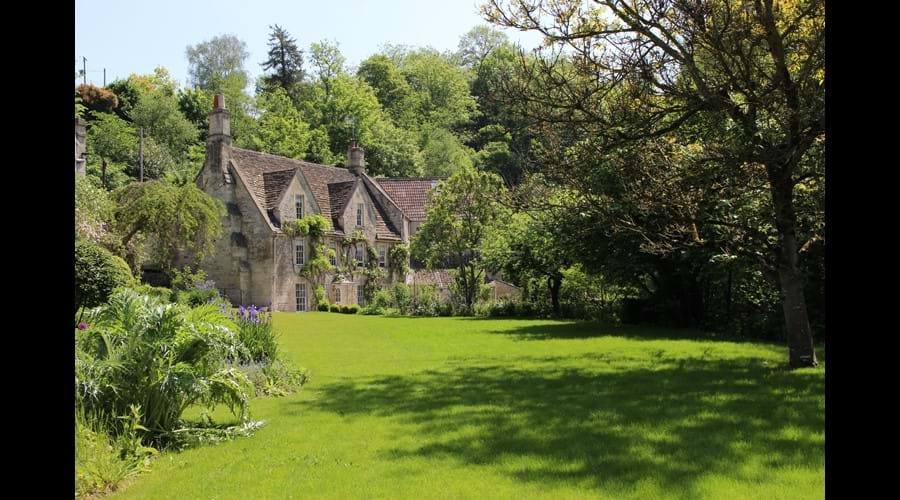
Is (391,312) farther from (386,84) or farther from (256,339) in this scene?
(386,84)

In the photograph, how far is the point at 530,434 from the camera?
7828 millimetres

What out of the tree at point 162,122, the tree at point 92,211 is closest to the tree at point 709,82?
the tree at point 92,211

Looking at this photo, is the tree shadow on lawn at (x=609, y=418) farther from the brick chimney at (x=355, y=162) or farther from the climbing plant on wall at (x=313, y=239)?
the brick chimney at (x=355, y=162)

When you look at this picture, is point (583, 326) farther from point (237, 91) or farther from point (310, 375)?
point (237, 91)

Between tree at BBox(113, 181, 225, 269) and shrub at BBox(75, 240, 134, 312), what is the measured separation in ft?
33.6

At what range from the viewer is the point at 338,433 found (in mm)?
8227

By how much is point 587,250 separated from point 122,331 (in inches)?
668

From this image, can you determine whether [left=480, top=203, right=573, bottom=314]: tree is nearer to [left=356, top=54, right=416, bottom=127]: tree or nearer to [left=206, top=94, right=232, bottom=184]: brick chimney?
[left=206, top=94, right=232, bottom=184]: brick chimney

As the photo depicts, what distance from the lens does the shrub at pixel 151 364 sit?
7340 millimetres

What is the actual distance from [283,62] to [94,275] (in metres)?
63.6

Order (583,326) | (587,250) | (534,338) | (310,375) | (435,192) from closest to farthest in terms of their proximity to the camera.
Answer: (310,375)
(534,338)
(587,250)
(583,326)
(435,192)
